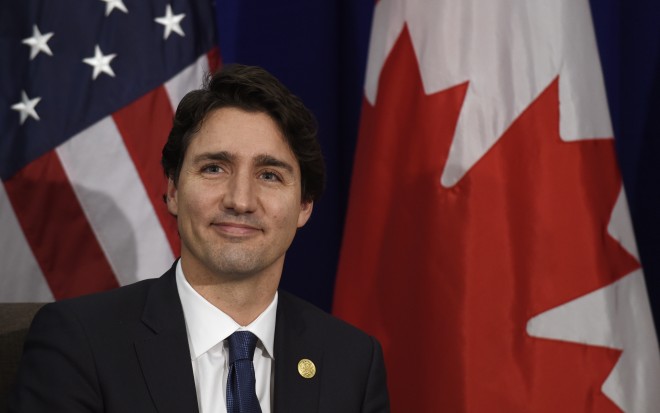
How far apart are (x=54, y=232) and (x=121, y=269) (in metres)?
0.22

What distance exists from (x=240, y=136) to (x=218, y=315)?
367mm

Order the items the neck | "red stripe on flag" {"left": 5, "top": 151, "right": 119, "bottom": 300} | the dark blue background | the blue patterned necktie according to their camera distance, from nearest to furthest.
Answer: the blue patterned necktie, the neck, "red stripe on flag" {"left": 5, "top": 151, "right": 119, "bottom": 300}, the dark blue background

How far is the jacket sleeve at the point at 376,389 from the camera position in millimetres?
1745

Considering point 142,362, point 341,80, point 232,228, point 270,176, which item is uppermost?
point 341,80

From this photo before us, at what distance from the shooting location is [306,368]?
1690 millimetres

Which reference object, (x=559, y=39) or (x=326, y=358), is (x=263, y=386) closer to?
(x=326, y=358)

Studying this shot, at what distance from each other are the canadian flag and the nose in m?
0.75

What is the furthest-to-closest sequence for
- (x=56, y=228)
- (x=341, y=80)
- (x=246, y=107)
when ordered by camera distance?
1. (x=341, y=80)
2. (x=56, y=228)
3. (x=246, y=107)

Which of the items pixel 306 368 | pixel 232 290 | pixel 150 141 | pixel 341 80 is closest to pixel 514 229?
pixel 306 368

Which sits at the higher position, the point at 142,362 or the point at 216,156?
the point at 216,156

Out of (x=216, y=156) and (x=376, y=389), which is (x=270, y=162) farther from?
(x=376, y=389)

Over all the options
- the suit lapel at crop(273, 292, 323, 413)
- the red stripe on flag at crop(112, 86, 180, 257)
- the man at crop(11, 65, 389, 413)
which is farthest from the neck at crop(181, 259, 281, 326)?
the red stripe on flag at crop(112, 86, 180, 257)

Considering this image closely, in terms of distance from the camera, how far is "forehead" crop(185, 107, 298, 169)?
1621mm

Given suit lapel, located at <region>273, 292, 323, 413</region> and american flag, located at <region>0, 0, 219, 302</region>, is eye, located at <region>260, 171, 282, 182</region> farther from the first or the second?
american flag, located at <region>0, 0, 219, 302</region>
